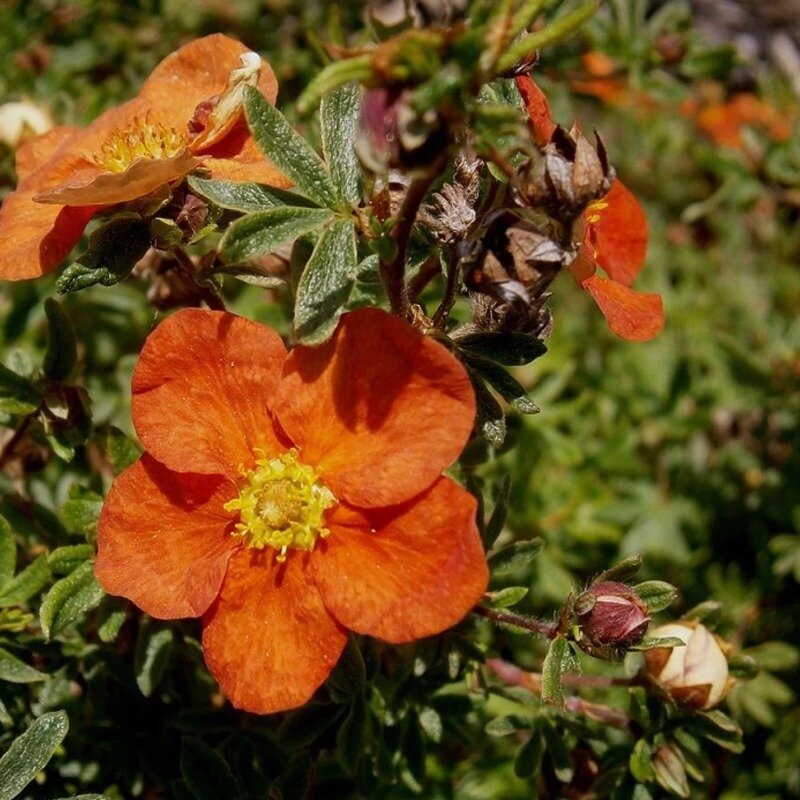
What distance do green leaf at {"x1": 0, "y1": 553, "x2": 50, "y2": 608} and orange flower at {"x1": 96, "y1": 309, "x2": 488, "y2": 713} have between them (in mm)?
450

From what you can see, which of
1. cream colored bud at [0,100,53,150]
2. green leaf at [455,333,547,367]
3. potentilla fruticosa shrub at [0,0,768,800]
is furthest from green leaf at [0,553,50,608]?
cream colored bud at [0,100,53,150]

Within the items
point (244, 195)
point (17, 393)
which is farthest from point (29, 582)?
point (244, 195)

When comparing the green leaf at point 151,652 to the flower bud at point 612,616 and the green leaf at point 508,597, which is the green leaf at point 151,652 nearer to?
the green leaf at point 508,597

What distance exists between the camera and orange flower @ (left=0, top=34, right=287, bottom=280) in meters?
1.66

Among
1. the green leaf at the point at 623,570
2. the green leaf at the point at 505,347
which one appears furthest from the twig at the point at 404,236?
the green leaf at the point at 623,570

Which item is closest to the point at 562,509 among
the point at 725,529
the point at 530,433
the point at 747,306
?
the point at 530,433

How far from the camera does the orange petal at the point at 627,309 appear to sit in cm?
178

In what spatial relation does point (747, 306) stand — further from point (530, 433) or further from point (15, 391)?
point (15, 391)

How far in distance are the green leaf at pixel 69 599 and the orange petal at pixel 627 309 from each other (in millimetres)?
1146

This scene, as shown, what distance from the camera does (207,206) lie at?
1775 millimetres

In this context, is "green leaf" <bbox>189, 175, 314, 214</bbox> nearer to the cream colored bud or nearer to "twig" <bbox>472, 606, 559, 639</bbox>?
"twig" <bbox>472, 606, 559, 639</bbox>

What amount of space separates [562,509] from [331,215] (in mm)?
1897

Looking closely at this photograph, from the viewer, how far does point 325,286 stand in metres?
1.58

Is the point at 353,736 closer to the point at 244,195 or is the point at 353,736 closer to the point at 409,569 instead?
the point at 409,569
